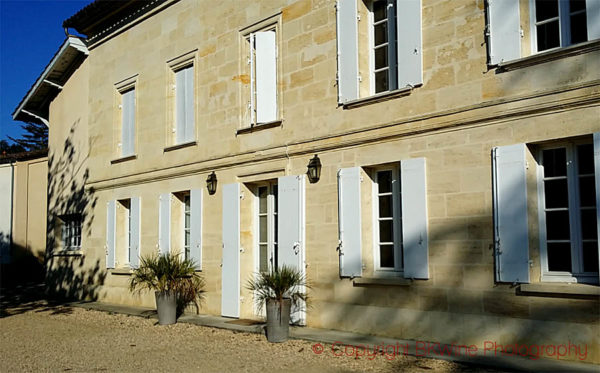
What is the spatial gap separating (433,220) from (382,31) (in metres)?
2.62


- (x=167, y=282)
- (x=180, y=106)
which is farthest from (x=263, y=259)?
(x=180, y=106)

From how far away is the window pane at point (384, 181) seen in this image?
25.3 ft

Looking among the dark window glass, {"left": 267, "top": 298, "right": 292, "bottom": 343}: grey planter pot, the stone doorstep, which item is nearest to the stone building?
the dark window glass

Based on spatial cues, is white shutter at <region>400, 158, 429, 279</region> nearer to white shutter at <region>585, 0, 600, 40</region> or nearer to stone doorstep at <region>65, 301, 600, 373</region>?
stone doorstep at <region>65, 301, 600, 373</region>

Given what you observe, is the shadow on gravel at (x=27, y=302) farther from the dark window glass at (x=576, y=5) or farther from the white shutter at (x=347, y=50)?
the dark window glass at (x=576, y=5)

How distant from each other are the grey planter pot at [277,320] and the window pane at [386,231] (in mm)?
1445

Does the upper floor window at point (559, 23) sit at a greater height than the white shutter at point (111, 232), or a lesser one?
greater

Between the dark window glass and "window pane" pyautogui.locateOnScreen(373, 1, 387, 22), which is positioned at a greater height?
"window pane" pyautogui.locateOnScreen(373, 1, 387, 22)

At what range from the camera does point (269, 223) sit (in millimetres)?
9438

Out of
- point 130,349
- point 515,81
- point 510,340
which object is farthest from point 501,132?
point 130,349

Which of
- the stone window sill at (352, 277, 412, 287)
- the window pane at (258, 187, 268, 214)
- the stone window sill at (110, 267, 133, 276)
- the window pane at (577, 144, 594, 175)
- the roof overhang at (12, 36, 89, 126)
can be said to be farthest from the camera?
the roof overhang at (12, 36, 89, 126)

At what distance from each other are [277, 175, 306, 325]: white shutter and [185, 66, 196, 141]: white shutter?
280 cm

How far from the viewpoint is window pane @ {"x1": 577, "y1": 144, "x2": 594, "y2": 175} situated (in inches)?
234

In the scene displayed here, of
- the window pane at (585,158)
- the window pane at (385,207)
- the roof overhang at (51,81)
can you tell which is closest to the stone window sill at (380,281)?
the window pane at (385,207)
